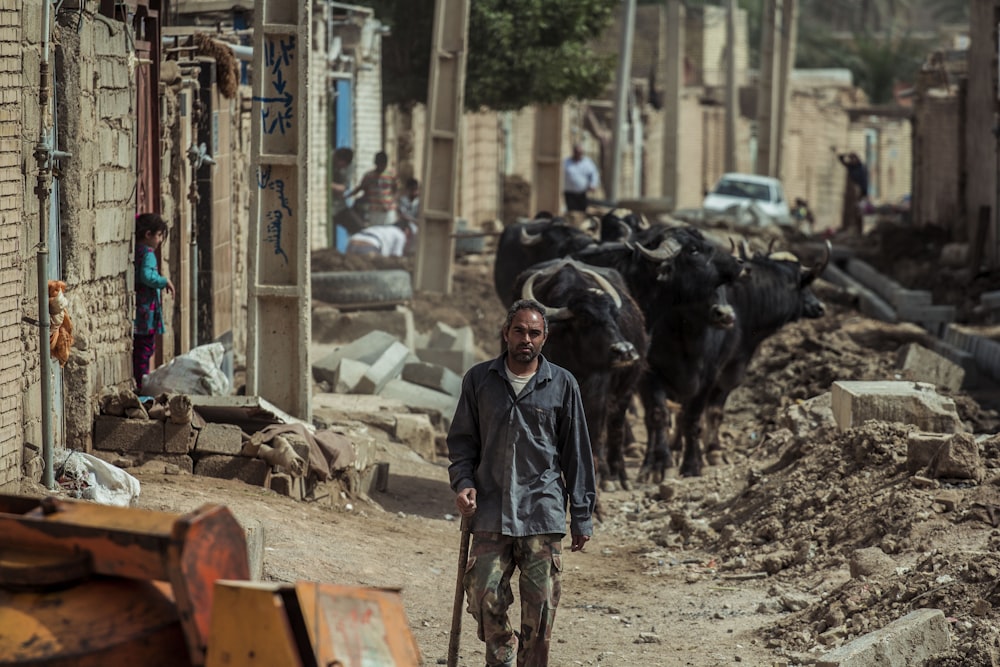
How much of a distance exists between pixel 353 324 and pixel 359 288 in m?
0.40

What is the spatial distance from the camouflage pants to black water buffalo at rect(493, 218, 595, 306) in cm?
788

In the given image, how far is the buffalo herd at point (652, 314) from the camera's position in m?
11.0

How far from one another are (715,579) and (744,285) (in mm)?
5823

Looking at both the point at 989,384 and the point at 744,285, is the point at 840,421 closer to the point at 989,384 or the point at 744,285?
the point at 744,285

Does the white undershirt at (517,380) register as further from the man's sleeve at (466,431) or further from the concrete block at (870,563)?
the concrete block at (870,563)

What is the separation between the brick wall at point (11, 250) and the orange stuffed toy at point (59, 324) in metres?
0.32

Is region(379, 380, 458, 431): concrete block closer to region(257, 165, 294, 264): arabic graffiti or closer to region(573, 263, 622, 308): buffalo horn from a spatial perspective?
region(573, 263, 622, 308): buffalo horn

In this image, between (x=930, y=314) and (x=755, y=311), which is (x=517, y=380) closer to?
(x=755, y=311)

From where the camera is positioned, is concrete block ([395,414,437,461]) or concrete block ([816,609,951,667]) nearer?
concrete block ([816,609,951,667])

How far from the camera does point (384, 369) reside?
47.2 ft

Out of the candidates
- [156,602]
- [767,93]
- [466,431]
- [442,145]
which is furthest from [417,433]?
[767,93]

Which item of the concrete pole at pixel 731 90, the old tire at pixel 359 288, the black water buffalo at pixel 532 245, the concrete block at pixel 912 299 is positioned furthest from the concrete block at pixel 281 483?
the concrete pole at pixel 731 90

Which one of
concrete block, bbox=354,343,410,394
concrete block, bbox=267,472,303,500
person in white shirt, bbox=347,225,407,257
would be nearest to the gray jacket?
concrete block, bbox=267,472,303,500

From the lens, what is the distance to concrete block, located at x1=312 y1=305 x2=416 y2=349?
1639 cm
